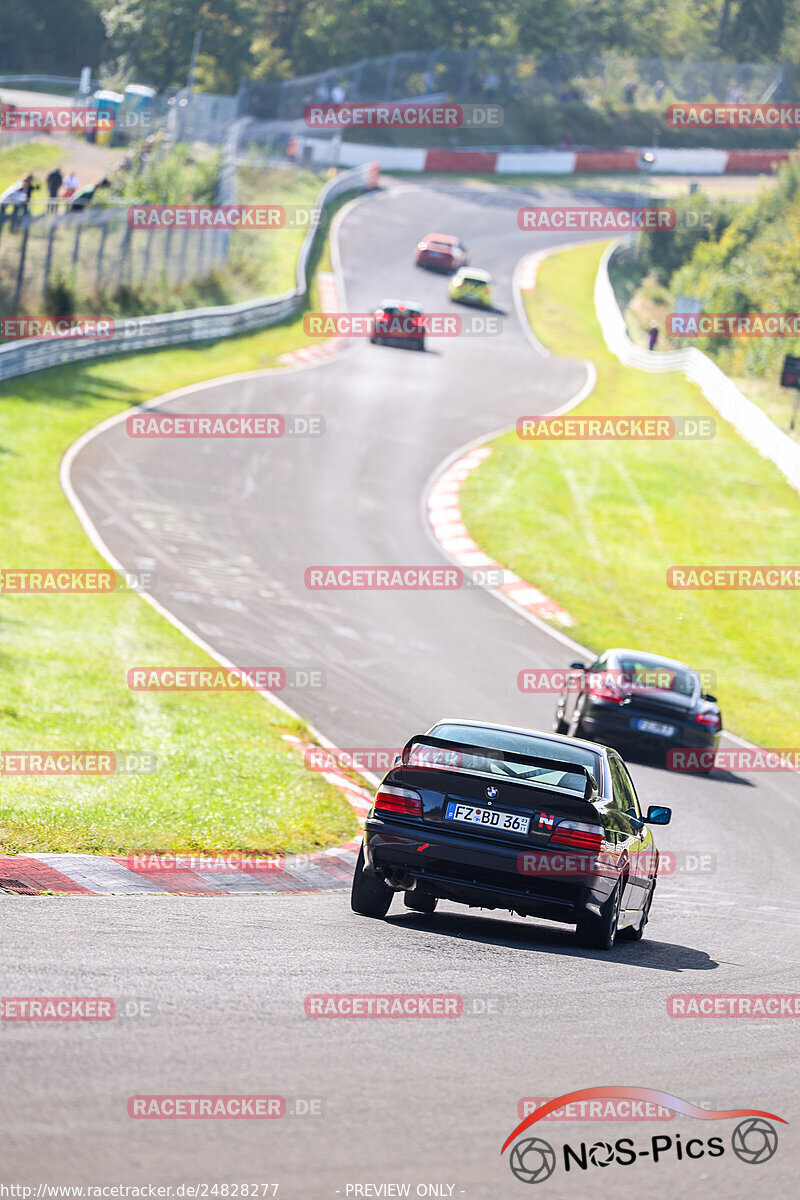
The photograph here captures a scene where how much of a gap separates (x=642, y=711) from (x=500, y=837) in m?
9.36

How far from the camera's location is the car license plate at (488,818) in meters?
8.91

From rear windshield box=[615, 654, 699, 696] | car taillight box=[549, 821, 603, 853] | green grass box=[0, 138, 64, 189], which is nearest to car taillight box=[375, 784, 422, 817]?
car taillight box=[549, 821, 603, 853]

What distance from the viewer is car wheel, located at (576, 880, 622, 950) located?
9.04 meters

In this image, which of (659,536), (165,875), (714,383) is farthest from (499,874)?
(714,383)

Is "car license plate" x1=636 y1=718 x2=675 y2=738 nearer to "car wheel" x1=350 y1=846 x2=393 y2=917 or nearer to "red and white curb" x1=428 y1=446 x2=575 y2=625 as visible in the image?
"red and white curb" x1=428 y1=446 x2=575 y2=625

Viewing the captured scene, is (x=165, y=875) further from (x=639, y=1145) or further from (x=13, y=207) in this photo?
(x=13, y=207)

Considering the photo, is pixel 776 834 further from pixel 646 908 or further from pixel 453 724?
pixel 453 724

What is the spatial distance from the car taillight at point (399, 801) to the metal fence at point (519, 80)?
59834 millimetres

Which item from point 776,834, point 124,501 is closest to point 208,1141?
point 776,834

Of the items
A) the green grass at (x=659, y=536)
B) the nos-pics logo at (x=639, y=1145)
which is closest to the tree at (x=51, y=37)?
the green grass at (x=659, y=536)

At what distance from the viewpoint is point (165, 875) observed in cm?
1045

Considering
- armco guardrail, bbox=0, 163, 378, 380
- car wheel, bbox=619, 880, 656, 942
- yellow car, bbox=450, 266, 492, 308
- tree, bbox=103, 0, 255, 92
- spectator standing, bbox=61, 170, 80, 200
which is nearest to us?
car wheel, bbox=619, 880, 656, 942

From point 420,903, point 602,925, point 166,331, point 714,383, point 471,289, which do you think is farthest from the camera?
point 471,289

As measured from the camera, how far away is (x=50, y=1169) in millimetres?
4770
